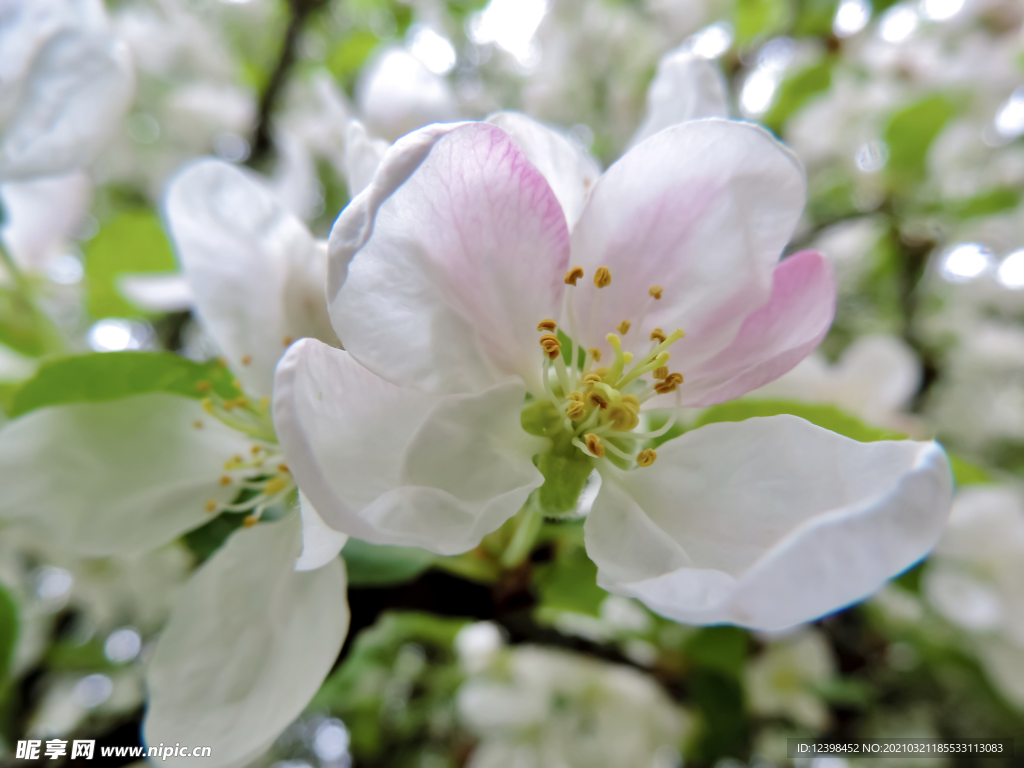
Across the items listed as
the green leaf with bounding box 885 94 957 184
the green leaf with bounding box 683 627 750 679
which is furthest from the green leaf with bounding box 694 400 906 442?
the green leaf with bounding box 885 94 957 184

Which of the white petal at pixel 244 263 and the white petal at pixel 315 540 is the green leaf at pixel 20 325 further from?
the white petal at pixel 315 540

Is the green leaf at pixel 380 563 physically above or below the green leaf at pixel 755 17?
below

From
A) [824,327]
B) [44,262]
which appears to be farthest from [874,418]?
[44,262]

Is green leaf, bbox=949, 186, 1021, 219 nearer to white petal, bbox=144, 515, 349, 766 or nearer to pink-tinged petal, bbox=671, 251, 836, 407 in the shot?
pink-tinged petal, bbox=671, 251, 836, 407

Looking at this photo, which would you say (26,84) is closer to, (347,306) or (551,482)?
(347,306)

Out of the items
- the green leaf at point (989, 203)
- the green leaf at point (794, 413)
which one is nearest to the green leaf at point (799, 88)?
the green leaf at point (989, 203)

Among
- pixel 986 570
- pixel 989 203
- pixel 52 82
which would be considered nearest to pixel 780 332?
pixel 52 82

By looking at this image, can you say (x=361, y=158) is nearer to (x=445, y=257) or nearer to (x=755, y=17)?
(x=445, y=257)
